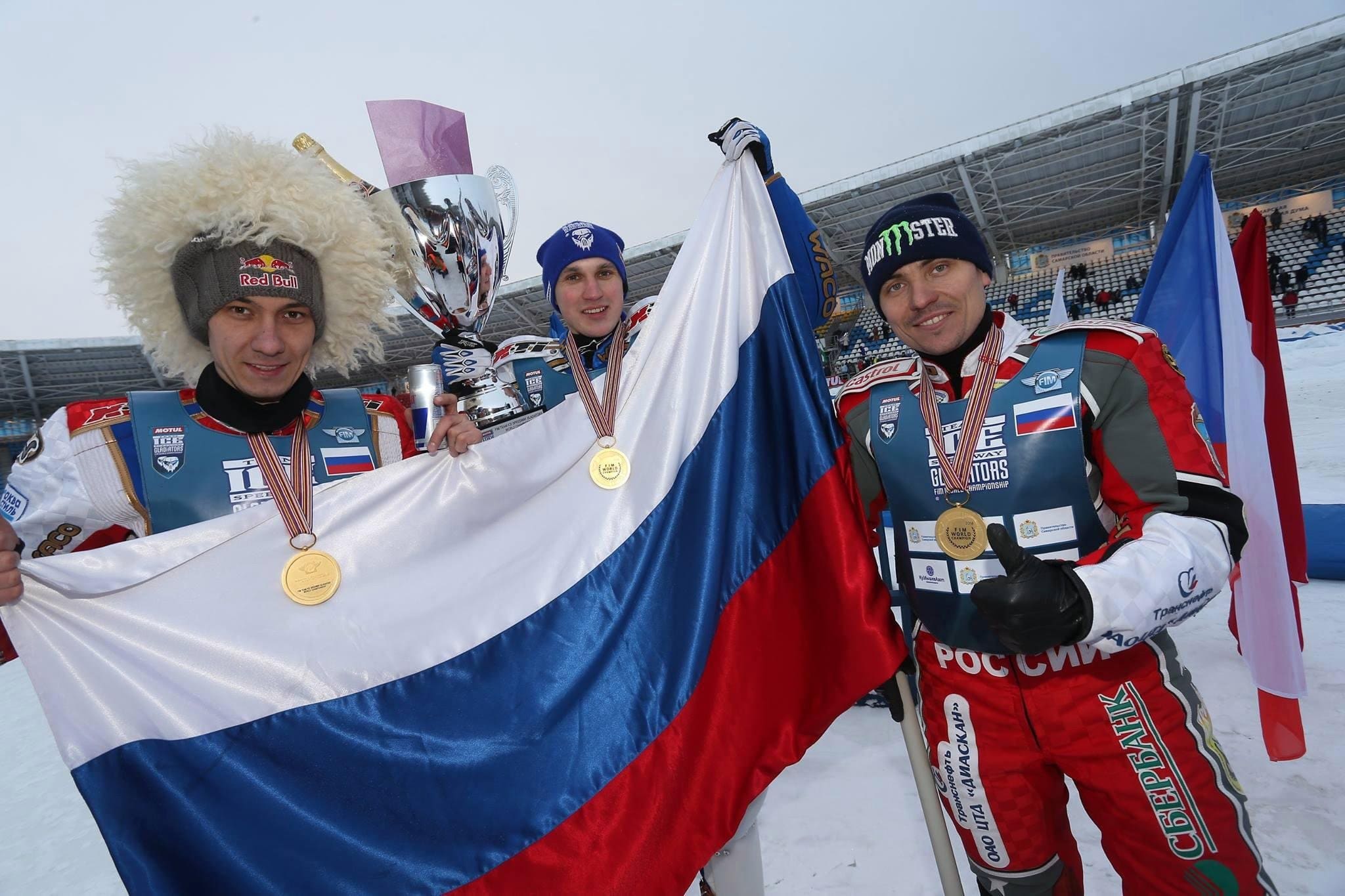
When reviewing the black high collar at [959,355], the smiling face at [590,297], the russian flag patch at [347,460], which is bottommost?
the black high collar at [959,355]

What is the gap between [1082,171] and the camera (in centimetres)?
2075

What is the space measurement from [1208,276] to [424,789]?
3424 millimetres

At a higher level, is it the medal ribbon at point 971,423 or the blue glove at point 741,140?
the blue glove at point 741,140

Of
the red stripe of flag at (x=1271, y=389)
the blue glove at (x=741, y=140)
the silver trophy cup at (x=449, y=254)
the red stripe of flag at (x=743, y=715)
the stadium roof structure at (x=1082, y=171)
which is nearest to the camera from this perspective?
the red stripe of flag at (x=743, y=715)

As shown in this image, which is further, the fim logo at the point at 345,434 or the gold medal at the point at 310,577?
the fim logo at the point at 345,434

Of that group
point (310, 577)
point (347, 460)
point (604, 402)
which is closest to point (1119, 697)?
point (604, 402)

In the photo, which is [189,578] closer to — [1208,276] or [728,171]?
[728,171]

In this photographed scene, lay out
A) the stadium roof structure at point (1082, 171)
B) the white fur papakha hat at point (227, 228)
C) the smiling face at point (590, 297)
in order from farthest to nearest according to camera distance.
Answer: the stadium roof structure at point (1082, 171) < the smiling face at point (590, 297) < the white fur papakha hat at point (227, 228)

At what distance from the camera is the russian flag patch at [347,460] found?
1.77 m

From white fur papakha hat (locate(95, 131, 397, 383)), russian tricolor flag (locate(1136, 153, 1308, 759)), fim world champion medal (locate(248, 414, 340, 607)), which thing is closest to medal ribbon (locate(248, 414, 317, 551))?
fim world champion medal (locate(248, 414, 340, 607))

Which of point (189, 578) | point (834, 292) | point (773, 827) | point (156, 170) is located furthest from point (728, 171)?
point (773, 827)

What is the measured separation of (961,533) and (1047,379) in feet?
1.41

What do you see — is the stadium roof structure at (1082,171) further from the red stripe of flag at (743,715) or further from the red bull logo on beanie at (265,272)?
the red bull logo on beanie at (265,272)

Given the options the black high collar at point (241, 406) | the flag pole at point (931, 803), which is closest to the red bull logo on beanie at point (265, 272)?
the black high collar at point (241, 406)
